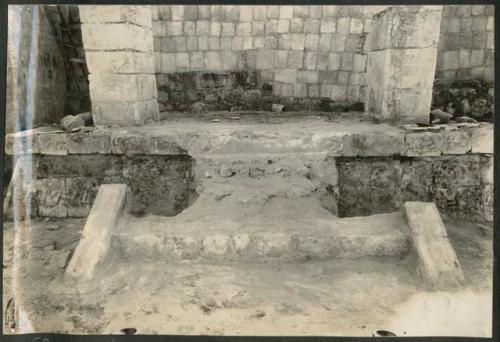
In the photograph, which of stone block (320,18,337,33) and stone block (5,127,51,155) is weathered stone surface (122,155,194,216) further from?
stone block (320,18,337,33)

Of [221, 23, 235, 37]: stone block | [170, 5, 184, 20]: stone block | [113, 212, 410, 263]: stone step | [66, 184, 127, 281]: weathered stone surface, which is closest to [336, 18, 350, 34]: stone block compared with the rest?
[221, 23, 235, 37]: stone block

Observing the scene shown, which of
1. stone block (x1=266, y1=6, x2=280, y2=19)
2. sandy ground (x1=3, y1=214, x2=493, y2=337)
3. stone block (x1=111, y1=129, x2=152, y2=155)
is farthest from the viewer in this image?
stone block (x1=266, y1=6, x2=280, y2=19)

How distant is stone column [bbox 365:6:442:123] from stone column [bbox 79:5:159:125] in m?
3.11

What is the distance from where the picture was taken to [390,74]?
5.23 m

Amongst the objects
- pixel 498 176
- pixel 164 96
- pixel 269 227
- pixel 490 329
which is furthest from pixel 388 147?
pixel 164 96

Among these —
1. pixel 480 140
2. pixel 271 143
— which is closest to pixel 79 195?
pixel 271 143

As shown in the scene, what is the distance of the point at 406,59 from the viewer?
515 centimetres

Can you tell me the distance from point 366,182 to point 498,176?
163cm

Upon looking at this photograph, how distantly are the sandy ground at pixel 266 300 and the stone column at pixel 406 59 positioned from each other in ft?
7.25

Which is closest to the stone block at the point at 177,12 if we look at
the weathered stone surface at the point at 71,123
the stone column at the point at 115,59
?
the stone column at the point at 115,59

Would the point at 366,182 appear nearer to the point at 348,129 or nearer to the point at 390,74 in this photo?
the point at 348,129

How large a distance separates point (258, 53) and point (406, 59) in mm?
3206

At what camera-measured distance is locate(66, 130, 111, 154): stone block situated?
15.3 feet

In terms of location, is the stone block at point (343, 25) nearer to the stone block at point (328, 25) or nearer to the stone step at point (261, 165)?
the stone block at point (328, 25)
